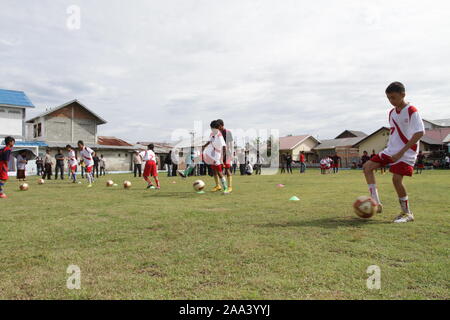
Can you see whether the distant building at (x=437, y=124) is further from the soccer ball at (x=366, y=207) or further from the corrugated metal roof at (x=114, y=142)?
the soccer ball at (x=366, y=207)

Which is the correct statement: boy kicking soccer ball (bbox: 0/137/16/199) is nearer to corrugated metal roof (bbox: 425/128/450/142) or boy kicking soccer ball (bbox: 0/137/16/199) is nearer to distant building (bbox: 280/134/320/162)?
corrugated metal roof (bbox: 425/128/450/142)

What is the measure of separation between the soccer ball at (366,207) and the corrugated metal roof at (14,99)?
37.1 metres

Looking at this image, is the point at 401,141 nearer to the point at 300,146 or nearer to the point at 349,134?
the point at 300,146

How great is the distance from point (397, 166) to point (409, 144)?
0.43 metres

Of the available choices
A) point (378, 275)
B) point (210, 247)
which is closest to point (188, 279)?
point (210, 247)

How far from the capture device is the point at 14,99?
33938mm

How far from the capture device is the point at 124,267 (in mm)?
3355

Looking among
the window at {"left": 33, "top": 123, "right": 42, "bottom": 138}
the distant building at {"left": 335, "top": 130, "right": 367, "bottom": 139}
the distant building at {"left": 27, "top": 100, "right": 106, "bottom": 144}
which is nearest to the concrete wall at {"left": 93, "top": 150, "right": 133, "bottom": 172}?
the distant building at {"left": 27, "top": 100, "right": 106, "bottom": 144}

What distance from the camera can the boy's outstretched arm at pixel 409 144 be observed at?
5.36 m

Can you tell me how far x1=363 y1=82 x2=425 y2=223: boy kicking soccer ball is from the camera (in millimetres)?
5430

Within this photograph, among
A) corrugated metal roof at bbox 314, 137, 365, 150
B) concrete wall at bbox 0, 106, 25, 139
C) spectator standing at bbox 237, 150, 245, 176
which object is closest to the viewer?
spectator standing at bbox 237, 150, 245, 176

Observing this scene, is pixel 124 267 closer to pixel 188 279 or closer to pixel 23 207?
pixel 188 279

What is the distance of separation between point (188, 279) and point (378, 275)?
178 centimetres

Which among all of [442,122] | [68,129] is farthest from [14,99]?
[442,122]
